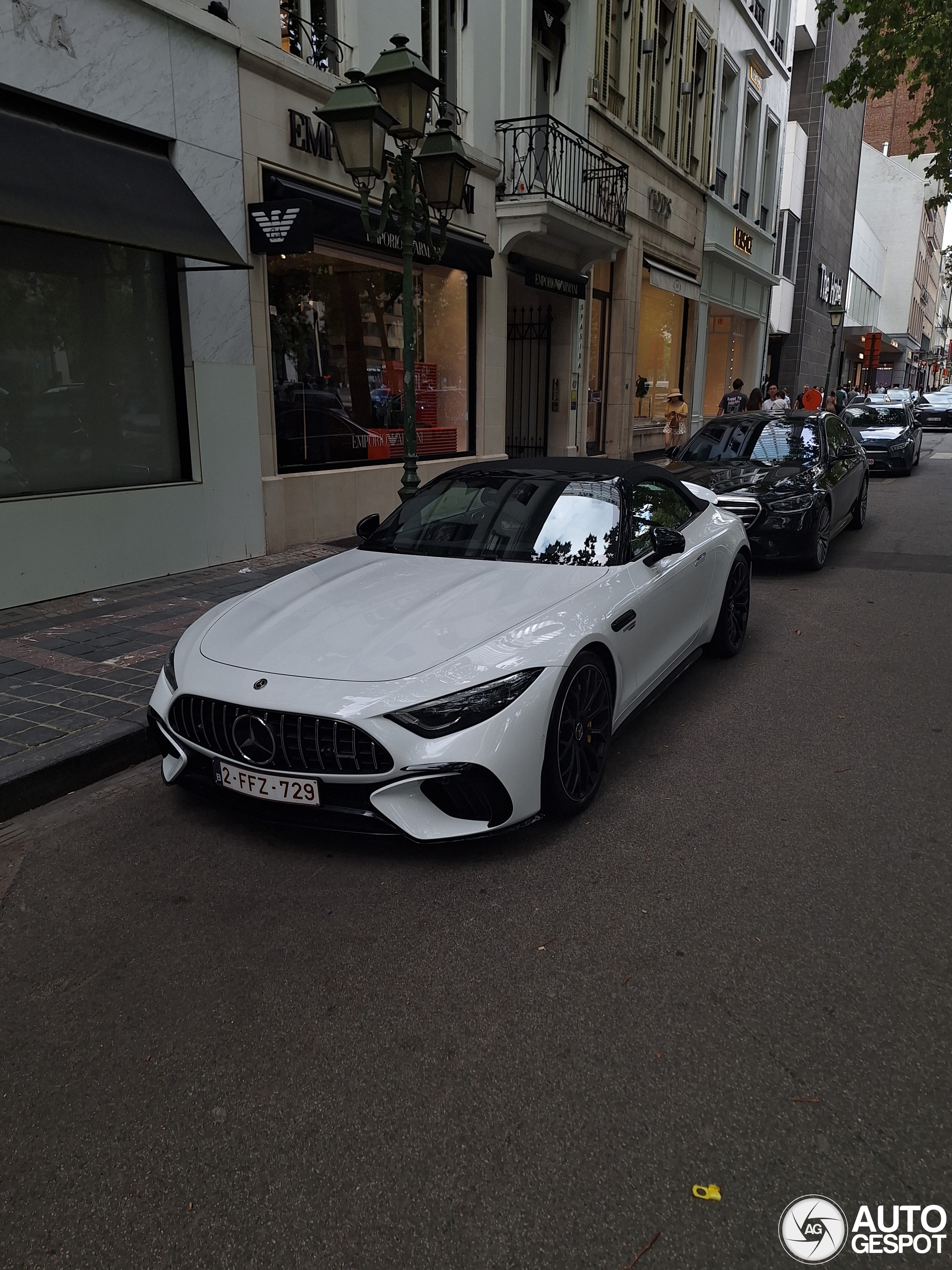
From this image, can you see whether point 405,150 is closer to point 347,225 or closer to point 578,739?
point 347,225

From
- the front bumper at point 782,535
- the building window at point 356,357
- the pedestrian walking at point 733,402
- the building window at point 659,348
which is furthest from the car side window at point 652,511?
the building window at point 659,348

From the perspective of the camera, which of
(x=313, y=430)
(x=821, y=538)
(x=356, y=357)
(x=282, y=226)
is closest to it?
(x=282, y=226)

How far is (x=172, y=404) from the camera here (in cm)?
878

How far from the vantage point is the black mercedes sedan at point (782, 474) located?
8.98m

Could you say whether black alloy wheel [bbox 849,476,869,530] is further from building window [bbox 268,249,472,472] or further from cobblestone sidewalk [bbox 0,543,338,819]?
cobblestone sidewalk [bbox 0,543,338,819]

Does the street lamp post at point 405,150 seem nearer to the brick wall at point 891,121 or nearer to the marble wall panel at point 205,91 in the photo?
the marble wall panel at point 205,91

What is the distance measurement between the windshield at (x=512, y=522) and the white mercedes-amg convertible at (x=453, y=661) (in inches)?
0.5

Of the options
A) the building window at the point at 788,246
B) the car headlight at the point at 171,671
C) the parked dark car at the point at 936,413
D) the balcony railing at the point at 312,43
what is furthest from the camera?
the parked dark car at the point at 936,413

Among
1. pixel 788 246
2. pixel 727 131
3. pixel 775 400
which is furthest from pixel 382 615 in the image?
pixel 788 246

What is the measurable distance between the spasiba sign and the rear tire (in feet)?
13.8

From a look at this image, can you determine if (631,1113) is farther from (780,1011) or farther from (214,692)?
(214,692)

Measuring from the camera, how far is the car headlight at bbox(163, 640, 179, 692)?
3777 millimetres

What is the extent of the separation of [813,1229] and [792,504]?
7.83 m

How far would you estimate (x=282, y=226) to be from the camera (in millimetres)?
8828
